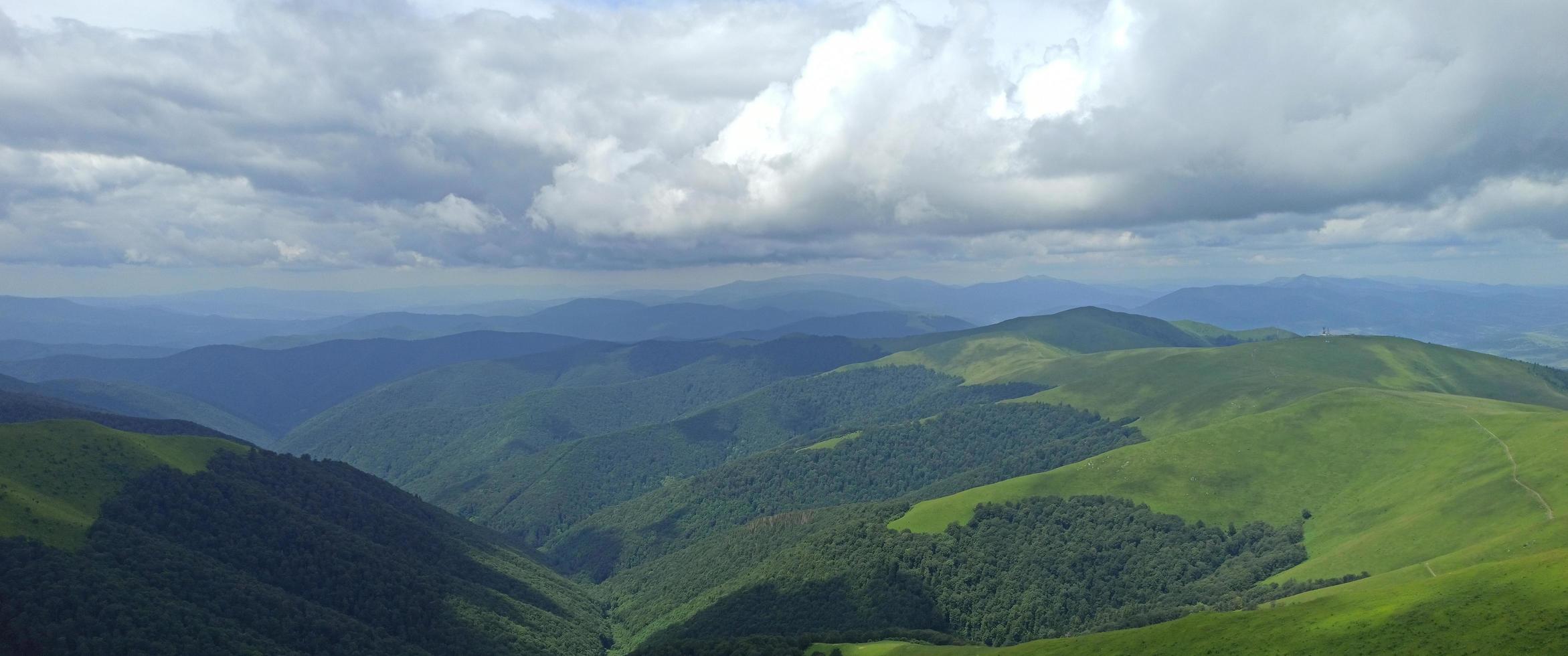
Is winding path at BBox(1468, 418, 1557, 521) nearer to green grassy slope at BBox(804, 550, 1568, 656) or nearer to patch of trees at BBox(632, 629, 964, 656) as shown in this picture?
green grassy slope at BBox(804, 550, 1568, 656)

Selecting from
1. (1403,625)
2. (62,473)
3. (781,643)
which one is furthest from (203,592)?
(1403,625)

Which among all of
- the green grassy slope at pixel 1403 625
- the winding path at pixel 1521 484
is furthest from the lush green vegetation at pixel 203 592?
the winding path at pixel 1521 484

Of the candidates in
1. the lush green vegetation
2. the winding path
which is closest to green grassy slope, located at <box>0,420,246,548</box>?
the lush green vegetation

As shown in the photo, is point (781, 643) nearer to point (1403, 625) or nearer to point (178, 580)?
point (1403, 625)

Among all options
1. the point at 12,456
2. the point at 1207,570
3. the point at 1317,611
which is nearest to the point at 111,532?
the point at 12,456

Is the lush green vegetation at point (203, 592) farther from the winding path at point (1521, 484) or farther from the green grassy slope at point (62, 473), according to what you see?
the winding path at point (1521, 484)
